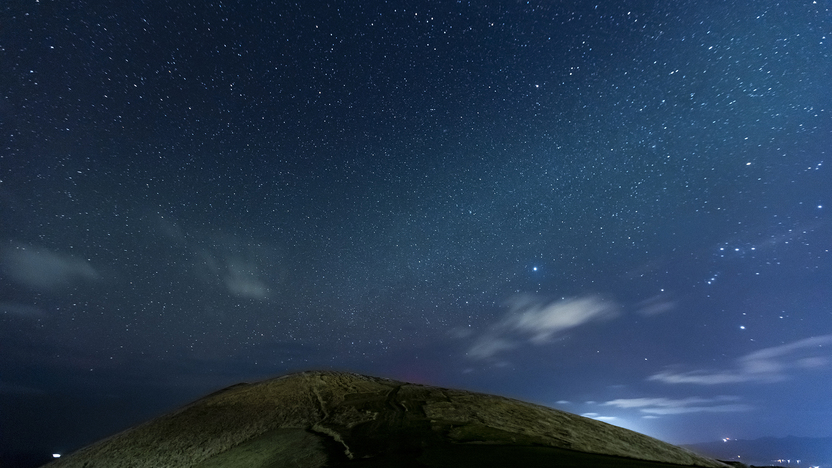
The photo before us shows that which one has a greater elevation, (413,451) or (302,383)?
(302,383)

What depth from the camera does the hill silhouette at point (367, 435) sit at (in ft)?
35.8

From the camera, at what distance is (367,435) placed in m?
12.5

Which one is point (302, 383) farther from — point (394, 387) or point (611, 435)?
point (611, 435)

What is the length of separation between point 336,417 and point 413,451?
4698 millimetres

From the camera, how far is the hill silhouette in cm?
1090

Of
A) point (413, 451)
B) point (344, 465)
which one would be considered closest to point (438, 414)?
point (413, 451)

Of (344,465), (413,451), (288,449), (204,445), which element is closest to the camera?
(344,465)

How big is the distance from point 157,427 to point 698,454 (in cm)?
2292

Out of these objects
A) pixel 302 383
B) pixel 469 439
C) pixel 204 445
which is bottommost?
pixel 204 445

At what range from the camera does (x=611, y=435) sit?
1411 cm

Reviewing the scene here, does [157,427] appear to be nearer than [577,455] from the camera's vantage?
No

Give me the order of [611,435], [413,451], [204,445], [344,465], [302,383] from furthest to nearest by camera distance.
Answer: [302,383] → [611,435] → [204,445] → [413,451] → [344,465]

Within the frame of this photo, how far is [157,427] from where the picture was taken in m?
14.8

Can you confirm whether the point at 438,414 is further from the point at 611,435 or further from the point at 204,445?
the point at 204,445
